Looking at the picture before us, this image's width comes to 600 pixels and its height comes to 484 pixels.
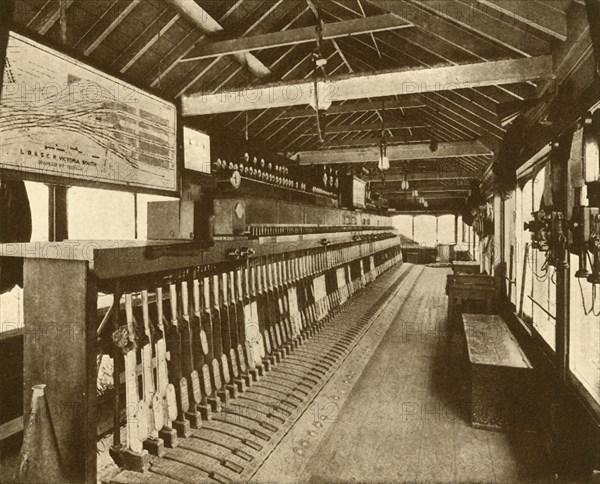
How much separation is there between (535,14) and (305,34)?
243 centimetres

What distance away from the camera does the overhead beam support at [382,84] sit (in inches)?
146

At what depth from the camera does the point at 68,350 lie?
2.19 meters

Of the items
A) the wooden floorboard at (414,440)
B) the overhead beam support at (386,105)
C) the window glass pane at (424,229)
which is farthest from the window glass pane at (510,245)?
the window glass pane at (424,229)

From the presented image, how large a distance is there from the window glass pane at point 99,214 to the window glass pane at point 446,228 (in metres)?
23.0

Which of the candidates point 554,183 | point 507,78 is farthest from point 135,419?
point 507,78

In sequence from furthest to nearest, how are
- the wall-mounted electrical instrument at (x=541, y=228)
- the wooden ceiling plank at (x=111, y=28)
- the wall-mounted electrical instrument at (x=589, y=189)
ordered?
the wooden ceiling plank at (x=111, y=28)
the wall-mounted electrical instrument at (x=541, y=228)
the wall-mounted electrical instrument at (x=589, y=189)

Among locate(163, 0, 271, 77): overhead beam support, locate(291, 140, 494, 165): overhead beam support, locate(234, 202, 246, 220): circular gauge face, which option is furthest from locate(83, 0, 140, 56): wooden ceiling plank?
locate(291, 140, 494, 165): overhead beam support

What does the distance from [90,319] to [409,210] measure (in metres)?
22.1

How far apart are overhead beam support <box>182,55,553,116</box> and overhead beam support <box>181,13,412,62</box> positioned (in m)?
0.50

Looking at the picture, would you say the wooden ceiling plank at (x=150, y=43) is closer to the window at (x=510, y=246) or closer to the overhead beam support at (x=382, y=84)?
the overhead beam support at (x=382, y=84)

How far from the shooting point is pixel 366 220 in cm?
1120

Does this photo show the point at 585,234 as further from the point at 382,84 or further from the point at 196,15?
the point at 196,15

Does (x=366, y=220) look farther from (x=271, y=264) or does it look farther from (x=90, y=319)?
(x=90, y=319)

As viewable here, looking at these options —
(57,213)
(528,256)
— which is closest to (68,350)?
(57,213)
